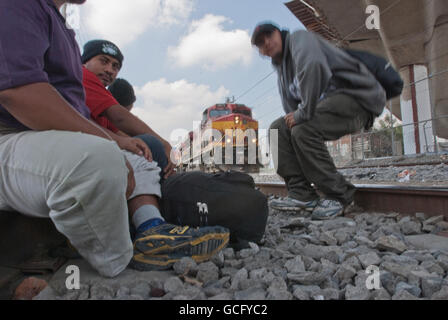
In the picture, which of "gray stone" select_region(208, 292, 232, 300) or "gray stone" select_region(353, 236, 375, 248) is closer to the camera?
"gray stone" select_region(208, 292, 232, 300)

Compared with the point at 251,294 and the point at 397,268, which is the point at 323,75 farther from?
the point at 251,294

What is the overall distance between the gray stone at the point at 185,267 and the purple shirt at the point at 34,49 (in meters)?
A: 0.79

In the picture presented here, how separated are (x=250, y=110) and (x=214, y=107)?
67.0 inches

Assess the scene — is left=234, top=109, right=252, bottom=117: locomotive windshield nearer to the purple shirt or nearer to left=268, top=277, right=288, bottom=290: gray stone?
the purple shirt

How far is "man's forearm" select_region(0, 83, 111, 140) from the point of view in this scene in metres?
0.96

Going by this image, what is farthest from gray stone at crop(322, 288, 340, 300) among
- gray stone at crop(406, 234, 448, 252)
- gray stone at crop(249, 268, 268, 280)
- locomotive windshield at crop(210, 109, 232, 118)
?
locomotive windshield at crop(210, 109, 232, 118)

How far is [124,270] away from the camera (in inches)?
44.5

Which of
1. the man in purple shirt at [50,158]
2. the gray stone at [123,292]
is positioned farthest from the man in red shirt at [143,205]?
the gray stone at [123,292]

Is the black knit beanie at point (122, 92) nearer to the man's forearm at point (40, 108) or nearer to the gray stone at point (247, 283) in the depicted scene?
the man's forearm at point (40, 108)

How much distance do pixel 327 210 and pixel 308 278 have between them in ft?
4.51

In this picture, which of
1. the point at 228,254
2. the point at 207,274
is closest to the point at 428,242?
the point at 228,254

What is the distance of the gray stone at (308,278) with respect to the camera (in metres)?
0.99

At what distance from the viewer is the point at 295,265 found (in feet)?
3.78

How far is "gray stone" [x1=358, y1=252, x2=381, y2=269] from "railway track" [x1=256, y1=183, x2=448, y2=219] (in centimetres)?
102
